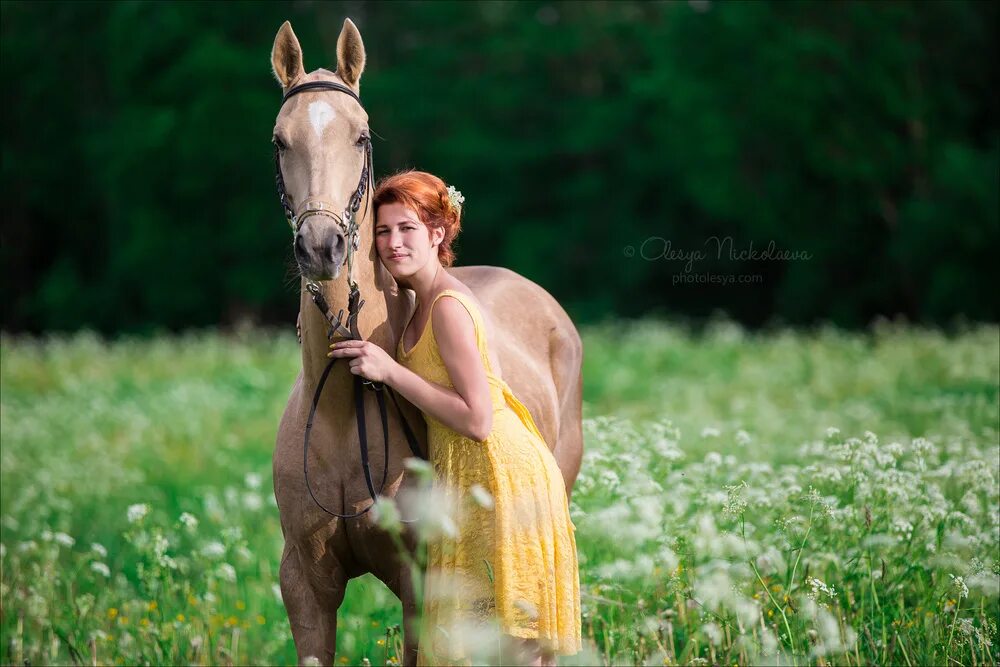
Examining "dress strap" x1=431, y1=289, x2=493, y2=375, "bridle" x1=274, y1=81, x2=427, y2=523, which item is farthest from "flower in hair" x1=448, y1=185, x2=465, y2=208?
"dress strap" x1=431, y1=289, x2=493, y2=375

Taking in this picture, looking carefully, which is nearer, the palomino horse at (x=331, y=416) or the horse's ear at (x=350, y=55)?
the palomino horse at (x=331, y=416)

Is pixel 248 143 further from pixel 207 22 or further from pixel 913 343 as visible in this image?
pixel 913 343

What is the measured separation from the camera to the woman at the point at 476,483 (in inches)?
133

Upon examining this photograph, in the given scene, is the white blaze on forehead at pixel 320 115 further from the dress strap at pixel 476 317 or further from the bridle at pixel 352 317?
the dress strap at pixel 476 317

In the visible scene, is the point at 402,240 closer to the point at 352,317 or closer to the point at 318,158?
the point at 352,317

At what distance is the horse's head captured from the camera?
3.19 meters

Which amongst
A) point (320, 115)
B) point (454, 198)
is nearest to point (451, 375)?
point (454, 198)

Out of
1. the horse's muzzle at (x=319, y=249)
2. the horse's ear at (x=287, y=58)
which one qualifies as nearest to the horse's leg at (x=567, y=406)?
the horse's ear at (x=287, y=58)

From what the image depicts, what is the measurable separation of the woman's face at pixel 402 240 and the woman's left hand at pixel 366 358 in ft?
0.99

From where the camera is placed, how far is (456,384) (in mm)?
3406

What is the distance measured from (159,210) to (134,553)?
26.4 meters

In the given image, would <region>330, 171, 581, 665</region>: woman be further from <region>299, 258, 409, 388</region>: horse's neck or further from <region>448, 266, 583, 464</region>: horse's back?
<region>448, 266, 583, 464</region>: horse's back

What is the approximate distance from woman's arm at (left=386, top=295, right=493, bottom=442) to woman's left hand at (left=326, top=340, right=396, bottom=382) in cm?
2

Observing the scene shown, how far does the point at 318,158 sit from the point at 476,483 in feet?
3.69
